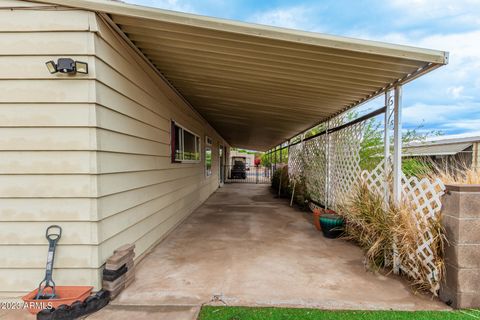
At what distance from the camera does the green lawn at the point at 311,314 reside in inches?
84.8

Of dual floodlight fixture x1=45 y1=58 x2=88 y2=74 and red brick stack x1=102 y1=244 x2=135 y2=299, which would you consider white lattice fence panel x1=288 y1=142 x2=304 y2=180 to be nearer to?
red brick stack x1=102 y1=244 x2=135 y2=299

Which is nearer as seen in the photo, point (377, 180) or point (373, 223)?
point (373, 223)

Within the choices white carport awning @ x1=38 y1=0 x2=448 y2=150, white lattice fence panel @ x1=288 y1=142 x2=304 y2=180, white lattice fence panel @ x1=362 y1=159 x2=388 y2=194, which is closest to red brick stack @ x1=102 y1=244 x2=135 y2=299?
white carport awning @ x1=38 y1=0 x2=448 y2=150

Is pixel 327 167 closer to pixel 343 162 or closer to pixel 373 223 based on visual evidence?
pixel 343 162

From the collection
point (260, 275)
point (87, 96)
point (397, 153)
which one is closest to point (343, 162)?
point (397, 153)

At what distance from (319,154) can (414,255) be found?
4.14 m

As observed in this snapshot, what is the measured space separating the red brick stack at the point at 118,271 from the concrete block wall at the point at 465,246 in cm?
305

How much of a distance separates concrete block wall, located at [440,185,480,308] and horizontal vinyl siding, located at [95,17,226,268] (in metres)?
3.19

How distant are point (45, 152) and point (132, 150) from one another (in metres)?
0.87

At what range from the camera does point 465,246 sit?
2.29 metres

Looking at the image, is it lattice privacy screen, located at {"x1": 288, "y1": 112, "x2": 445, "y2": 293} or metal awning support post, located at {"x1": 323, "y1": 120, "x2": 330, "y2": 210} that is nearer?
lattice privacy screen, located at {"x1": 288, "y1": 112, "x2": 445, "y2": 293}

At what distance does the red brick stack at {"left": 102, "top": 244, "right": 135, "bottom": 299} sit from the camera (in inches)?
93.7

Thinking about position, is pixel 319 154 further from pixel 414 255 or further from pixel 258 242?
pixel 414 255

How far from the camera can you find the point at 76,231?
2.35 meters
